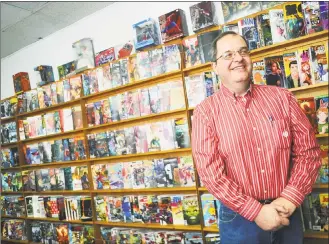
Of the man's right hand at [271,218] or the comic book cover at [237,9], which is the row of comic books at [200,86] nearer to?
the comic book cover at [237,9]

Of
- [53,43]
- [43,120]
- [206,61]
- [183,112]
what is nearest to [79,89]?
[43,120]

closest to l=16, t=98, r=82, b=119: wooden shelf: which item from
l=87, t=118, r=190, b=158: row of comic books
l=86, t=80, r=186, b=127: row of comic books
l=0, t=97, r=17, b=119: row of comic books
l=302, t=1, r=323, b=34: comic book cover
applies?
l=0, t=97, r=17, b=119: row of comic books

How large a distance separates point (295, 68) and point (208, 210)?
1.34m

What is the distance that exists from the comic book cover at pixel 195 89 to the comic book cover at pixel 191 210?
0.83 meters

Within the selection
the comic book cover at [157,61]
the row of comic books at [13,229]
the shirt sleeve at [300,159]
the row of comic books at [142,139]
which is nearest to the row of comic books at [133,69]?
the comic book cover at [157,61]

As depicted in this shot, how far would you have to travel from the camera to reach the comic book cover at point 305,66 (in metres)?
2.05

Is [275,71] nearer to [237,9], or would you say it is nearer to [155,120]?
[237,9]

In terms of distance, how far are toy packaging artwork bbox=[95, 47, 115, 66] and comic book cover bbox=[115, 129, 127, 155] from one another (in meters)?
0.81

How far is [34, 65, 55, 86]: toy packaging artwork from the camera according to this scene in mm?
3721

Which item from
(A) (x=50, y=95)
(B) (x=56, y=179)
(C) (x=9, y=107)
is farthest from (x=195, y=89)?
(C) (x=9, y=107)

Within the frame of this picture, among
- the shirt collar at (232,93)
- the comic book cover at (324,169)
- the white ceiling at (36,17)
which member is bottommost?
the comic book cover at (324,169)

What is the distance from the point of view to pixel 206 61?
243cm

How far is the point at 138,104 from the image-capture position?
285cm

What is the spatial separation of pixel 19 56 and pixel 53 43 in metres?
0.83
